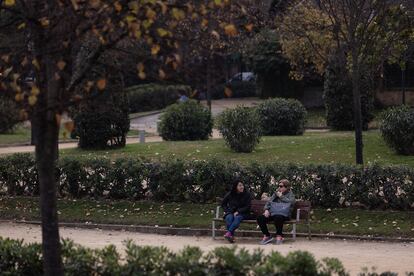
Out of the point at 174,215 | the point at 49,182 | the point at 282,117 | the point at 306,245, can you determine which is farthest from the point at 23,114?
the point at 282,117

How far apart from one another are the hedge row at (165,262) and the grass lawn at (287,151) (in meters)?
11.0

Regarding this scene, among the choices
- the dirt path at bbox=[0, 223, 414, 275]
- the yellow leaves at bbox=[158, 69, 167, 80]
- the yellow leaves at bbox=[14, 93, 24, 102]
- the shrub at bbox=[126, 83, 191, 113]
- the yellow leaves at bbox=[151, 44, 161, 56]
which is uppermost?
the shrub at bbox=[126, 83, 191, 113]

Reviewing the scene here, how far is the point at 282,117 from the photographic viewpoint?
27.0 metres

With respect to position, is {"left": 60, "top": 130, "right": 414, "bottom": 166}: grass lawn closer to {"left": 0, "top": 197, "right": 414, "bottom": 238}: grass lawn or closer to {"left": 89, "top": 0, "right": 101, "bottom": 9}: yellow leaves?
{"left": 0, "top": 197, "right": 414, "bottom": 238}: grass lawn

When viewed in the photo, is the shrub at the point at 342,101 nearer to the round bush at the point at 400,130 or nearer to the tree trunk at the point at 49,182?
the round bush at the point at 400,130

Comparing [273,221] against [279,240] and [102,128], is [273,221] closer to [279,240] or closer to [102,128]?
[279,240]

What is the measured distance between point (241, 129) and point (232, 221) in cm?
814

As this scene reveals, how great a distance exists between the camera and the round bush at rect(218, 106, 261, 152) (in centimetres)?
2177

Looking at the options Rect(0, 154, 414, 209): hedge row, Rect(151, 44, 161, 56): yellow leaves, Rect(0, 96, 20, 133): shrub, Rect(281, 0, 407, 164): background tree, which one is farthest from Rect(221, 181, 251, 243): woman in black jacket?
Rect(151, 44, 161, 56): yellow leaves

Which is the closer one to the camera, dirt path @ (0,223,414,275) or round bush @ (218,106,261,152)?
dirt path @ (0,223,414,275)

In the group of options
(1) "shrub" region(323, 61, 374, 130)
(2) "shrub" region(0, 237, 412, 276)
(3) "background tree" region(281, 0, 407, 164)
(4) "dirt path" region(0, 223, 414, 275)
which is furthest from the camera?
(1) "shrub" region(323, 61, 374, 130)

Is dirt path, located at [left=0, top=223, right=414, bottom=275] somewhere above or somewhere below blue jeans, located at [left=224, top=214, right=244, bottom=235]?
below

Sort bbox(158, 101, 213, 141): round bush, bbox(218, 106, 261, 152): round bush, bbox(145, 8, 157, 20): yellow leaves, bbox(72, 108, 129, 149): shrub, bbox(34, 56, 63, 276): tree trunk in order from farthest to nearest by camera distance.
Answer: bbox(158, 101, 213, 141): round bush → bbox(72, 108, 129, 149): shrub → bbox(218, 106, 261, 152): round bush → bbox(34, 56, 63, 276): tree trunk → bbox(145, 8, 157, 20): yellow leaves

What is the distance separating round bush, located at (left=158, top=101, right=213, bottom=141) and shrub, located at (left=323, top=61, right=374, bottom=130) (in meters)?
4.67
